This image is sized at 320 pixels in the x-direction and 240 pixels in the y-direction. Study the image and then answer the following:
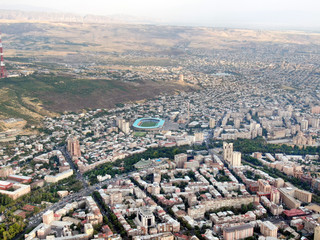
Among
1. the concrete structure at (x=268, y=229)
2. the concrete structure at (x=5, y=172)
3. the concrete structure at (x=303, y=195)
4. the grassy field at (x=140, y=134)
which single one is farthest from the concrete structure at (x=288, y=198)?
the concrete structure at (x=5, y=172)

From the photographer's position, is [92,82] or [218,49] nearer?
[92,82]

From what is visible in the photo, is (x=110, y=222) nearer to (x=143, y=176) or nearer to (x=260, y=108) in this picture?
(x=143, y=176)

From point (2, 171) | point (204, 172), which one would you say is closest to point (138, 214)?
point (204, 172)

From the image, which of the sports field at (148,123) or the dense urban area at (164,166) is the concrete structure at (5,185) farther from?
the sports field at (148,123)

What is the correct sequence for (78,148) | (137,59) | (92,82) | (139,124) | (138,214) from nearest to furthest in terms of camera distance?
1. (138,214)
2. (78,148)
3. (139,124)
4. (92,82)
5. (137,59)

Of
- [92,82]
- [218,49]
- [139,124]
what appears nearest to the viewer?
[139,124]

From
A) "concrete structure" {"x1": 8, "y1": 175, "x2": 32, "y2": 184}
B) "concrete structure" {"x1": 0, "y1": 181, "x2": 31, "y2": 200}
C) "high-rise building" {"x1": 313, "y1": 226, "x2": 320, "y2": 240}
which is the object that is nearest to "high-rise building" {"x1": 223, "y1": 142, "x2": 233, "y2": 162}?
"high-rise building" {"x1": 313, "y1": 226, "x2": 320, "y2": 240}
